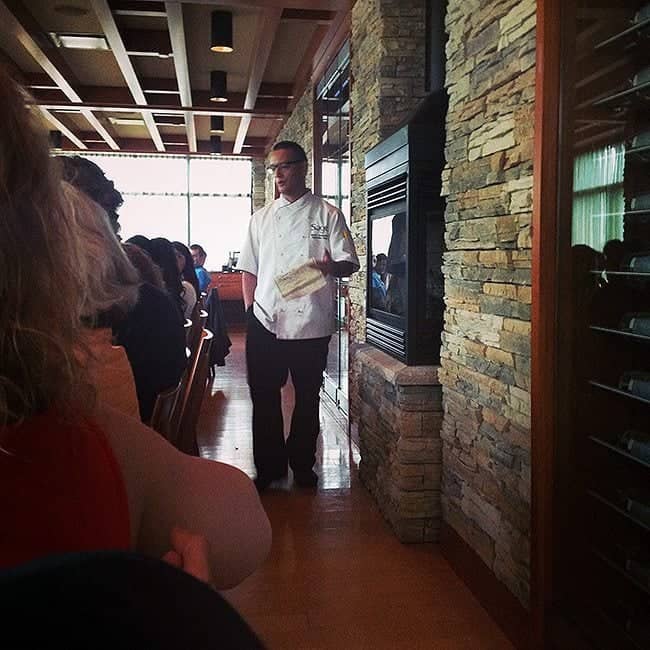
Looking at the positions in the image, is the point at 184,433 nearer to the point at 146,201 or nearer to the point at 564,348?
the point at 564,348

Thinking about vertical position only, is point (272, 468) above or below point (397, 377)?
below

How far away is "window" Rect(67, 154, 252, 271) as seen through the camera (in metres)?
12.8

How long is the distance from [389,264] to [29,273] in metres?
2.62

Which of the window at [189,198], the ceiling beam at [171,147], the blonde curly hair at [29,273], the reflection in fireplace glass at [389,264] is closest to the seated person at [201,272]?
the ceiling beam at [171,147]

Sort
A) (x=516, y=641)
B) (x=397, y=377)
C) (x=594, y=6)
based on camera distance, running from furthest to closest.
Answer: (x=397, y=377)
(x=516, y=641)
(x=594, y=6)

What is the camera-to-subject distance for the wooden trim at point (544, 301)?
1700 millimetres

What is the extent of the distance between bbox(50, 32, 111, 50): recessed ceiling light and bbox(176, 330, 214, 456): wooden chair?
495 centimetres

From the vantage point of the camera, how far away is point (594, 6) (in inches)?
63.1

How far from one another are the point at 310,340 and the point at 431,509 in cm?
103

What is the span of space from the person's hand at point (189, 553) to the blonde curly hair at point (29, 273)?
7.8 inches

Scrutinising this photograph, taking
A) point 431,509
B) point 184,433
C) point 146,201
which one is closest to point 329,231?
point 431,509

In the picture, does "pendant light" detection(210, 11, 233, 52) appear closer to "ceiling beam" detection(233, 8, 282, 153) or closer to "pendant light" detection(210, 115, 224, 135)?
"ceiling beam" detection(233, 8, 282, 153)

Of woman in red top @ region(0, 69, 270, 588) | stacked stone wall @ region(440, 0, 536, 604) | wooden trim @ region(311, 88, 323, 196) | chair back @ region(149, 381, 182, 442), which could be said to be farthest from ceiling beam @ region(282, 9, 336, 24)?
woman in red top @ region(0, 69, 270, 588)

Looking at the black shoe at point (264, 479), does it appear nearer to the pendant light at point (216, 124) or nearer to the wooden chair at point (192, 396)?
the wooden chair at point (192, 396)
